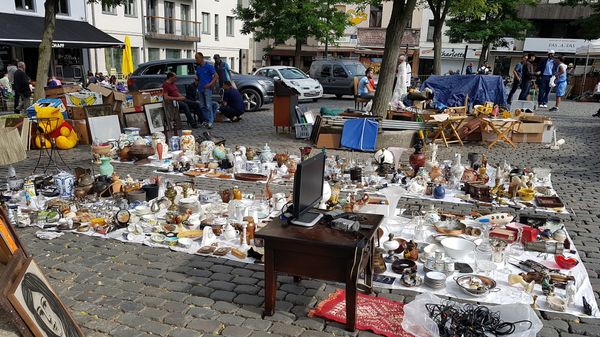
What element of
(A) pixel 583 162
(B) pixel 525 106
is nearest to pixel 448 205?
(A) pixel 583 162

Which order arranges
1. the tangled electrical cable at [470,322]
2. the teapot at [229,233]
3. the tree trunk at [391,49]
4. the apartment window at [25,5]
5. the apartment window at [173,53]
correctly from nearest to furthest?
the tangled electrical cable at [470,322]
the teapot at [229,233]
the tree trunk at [391,49]
the apartment window at [25,5]
the apartment window at [173,53]

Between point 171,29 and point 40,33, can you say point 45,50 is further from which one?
point 171,29

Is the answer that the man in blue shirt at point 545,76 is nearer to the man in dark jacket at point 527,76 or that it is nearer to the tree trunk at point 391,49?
the man in dark jacket at point 527,76

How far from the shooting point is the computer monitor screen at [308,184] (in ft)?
11.2

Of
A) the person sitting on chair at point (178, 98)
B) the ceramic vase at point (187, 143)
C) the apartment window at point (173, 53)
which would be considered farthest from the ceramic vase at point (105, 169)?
the apartment window at point (173, 53)

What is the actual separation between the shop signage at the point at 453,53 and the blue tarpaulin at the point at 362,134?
2873 cm

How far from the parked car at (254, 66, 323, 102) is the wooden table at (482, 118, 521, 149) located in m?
8.19

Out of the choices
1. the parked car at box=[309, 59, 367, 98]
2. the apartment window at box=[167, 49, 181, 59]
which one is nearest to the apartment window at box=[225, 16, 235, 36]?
the apartment window at box=[167, 49, 181, 59]

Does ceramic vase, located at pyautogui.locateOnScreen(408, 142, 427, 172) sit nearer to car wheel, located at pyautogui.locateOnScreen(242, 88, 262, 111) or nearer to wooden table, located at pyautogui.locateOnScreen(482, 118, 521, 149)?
wooden table, located at pyautogui.locateOnScreen(482, 118, 521, 149)

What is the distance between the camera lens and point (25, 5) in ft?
70.0

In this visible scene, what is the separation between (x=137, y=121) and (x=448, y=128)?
7.40 m

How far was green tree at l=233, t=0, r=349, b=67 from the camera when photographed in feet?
77.0

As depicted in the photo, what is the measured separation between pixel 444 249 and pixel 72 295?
3.52 m

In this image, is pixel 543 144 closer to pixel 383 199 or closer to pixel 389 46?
pixel 389 46
